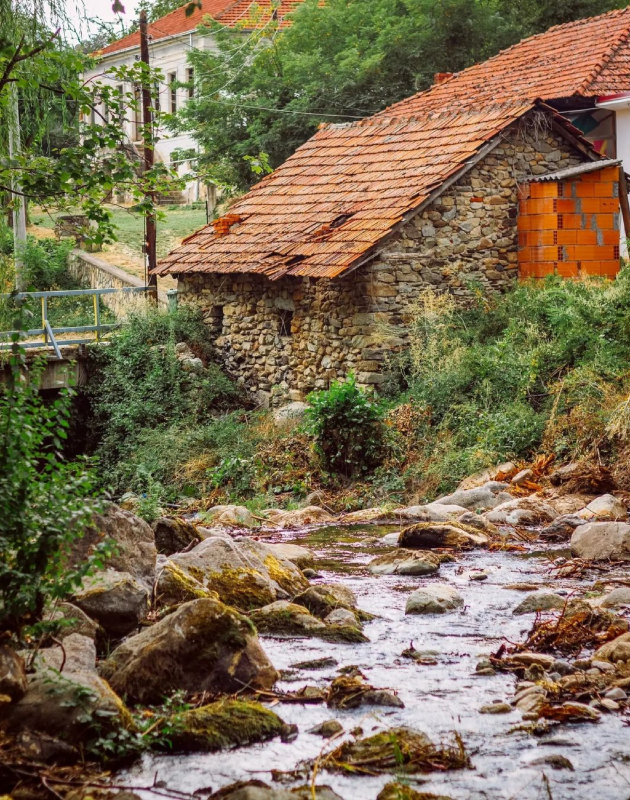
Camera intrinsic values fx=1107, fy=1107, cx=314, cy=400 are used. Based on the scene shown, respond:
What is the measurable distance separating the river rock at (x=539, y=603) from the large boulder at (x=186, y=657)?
2473 mm

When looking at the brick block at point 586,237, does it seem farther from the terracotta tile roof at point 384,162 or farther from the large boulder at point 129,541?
the large boulder at point 129,541

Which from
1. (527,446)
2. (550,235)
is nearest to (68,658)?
(527,446)

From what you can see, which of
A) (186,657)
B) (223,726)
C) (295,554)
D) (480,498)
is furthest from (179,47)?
(223,726)

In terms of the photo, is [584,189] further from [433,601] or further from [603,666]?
[603,666]

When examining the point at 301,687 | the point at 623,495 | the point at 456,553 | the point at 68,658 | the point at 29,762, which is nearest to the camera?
the point at 29,762

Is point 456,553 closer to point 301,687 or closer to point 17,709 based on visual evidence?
point 301,687

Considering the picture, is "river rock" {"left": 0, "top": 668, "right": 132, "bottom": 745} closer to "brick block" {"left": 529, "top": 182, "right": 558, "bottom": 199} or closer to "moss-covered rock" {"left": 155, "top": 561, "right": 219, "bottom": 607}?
"moss-covered rock" {"left": 155, "top": 561, "right": 219, "bottom": 607}

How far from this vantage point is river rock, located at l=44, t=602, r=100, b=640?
18.1 feet

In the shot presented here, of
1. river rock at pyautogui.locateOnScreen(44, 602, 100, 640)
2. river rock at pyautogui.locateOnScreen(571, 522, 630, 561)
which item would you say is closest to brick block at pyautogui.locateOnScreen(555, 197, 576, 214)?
river rock at pyautogui.locateOnScreen(571, 522, 630, 561)

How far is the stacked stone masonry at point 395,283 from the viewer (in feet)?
50.2

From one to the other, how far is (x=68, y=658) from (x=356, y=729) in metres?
1.46

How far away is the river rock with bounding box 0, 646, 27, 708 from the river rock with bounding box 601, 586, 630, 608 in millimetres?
4219

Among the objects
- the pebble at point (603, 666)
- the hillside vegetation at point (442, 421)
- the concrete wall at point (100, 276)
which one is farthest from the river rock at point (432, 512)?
the concrete wall at point (100, 276)

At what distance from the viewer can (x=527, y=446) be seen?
12.9m
